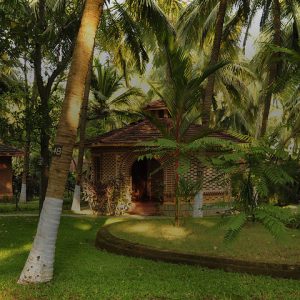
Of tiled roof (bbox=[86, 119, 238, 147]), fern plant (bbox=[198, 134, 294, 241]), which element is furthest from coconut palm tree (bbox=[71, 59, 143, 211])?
fern plant (bbox=[198, 134, 294, 241])

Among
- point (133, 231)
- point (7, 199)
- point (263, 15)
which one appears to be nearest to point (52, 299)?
point (133, 231)

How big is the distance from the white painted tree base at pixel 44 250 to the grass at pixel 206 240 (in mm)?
2608

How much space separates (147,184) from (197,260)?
15.4 m

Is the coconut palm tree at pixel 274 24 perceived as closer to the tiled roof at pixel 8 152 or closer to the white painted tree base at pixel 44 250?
the white painted tree base at pixel 44 250

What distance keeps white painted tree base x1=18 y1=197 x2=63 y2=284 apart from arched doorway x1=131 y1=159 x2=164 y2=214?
13.4 m

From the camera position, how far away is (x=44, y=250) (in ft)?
23.7

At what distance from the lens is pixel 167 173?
66.7ft

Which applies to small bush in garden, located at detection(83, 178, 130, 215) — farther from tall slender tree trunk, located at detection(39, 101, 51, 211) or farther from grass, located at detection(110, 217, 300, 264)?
grass, located at detection(110, 217, 300, 264)

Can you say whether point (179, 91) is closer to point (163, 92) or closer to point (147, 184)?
point (163, 92)

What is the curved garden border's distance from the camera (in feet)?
26.0

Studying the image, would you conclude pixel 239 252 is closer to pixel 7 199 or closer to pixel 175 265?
pixel 175 265

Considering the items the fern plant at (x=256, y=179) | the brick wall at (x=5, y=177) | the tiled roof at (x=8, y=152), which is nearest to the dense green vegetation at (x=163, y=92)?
the fern plant at (x=256, y=179)

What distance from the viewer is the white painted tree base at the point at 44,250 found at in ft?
23.6

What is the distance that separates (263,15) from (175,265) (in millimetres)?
13659
